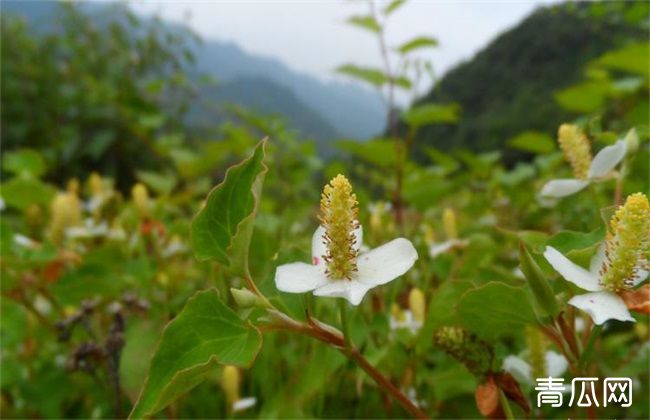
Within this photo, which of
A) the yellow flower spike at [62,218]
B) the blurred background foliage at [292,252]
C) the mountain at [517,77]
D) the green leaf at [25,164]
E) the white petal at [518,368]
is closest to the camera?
the white petal at [518,368]

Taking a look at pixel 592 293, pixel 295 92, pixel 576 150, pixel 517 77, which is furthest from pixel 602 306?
pixel 295 92

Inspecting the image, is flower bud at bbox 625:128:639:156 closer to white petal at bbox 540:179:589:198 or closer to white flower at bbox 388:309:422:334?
white petal at bbox 540:179:589:198

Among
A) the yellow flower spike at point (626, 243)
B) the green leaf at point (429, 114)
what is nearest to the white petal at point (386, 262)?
the yellow flower spike at point (626, 243)

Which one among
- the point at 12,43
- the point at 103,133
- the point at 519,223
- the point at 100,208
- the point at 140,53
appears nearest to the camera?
the point at 100,208

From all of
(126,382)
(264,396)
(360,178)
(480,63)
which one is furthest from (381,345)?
(480,63)

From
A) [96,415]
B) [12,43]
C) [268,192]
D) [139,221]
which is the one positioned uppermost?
[12,43]

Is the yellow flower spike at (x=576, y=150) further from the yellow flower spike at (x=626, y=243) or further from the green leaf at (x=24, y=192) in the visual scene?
the green leaf at (x=24, y=192)

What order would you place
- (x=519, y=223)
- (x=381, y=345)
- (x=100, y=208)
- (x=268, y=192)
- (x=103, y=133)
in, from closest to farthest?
(x=381, y=345) → (x=100, y=208) → (x=519, y=223) → (x=268, y=192) → (x=103, y=133)

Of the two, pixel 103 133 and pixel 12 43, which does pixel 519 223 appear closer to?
pixel 103 133
